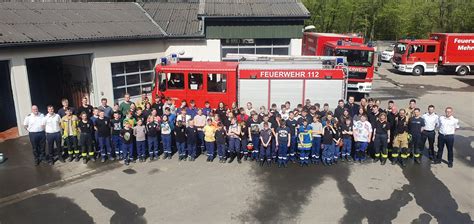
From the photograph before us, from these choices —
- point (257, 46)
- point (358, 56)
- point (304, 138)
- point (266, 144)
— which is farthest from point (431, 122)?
point (257, 46)

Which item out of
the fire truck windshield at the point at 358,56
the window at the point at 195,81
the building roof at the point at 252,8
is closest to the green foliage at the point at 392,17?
the building roof at the point at 252,8

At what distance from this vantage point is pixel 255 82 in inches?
519

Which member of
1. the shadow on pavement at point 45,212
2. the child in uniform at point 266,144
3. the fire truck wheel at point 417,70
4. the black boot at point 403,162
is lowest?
the shadow on pavement at point 45,212

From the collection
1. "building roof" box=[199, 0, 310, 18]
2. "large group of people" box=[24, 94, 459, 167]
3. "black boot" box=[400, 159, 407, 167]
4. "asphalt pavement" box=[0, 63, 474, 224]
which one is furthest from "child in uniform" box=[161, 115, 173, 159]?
"building roof" box=[199, 0, 310, 18]

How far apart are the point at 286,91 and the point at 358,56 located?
656 cm

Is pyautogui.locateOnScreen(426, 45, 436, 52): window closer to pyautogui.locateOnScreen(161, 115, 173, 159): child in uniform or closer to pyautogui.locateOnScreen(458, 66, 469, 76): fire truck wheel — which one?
pyautogui.locateOnScreen(458, 66, 469, 76): fire truck wheel

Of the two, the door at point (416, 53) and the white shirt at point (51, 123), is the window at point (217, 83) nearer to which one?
the white shirt at point (51, 123)

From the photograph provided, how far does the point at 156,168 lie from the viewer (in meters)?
10.9

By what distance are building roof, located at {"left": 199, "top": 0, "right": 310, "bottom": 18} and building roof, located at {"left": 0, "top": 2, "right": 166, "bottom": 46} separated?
2.55 m

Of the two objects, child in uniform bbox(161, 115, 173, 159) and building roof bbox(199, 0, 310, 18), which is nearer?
child in uniform bbox(161, 115, 173, 159)

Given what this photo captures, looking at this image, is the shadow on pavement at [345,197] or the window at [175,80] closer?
the shadow on pavement at [345,197]

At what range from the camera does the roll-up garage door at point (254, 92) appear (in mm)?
13188

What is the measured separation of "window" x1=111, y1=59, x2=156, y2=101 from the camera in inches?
651

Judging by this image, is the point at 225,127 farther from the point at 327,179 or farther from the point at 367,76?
the point at 367,76
